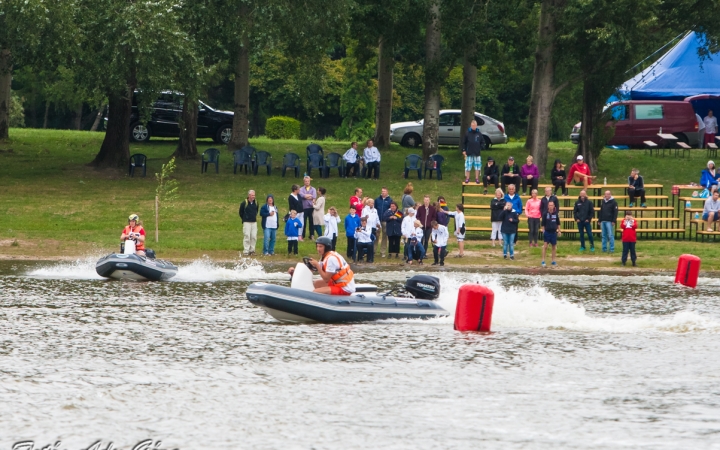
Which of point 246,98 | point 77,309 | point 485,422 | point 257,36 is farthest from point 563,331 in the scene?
point 246,98

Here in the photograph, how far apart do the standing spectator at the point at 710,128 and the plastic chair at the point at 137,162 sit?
2352 centimetres

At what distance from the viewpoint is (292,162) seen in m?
41.4

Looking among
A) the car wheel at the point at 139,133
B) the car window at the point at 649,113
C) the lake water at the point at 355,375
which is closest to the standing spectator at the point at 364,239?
the lake water at the point at 355,375

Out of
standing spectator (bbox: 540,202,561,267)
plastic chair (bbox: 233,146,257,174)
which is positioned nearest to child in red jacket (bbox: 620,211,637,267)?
standing spectator (bbox: 540,202,561,267)

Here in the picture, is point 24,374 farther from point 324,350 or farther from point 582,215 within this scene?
point 582,215

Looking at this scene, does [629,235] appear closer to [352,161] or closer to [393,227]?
[393,227]

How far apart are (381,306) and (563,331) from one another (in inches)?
126

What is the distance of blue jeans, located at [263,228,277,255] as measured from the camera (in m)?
29.8

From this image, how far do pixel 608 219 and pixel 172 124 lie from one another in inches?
874

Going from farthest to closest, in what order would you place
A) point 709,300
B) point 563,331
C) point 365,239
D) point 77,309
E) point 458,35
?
point 458,35 → point 365,239 → point 709,300 → point 77,309 → point 563,331

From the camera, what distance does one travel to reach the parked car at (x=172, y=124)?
46.6 meters

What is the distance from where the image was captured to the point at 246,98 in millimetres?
43125

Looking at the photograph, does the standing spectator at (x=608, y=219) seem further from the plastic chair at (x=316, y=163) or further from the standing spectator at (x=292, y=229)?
the plastic chair at (x=316, y=163)

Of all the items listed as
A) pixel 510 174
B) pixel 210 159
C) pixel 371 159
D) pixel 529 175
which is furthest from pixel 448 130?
pixel 510 174
